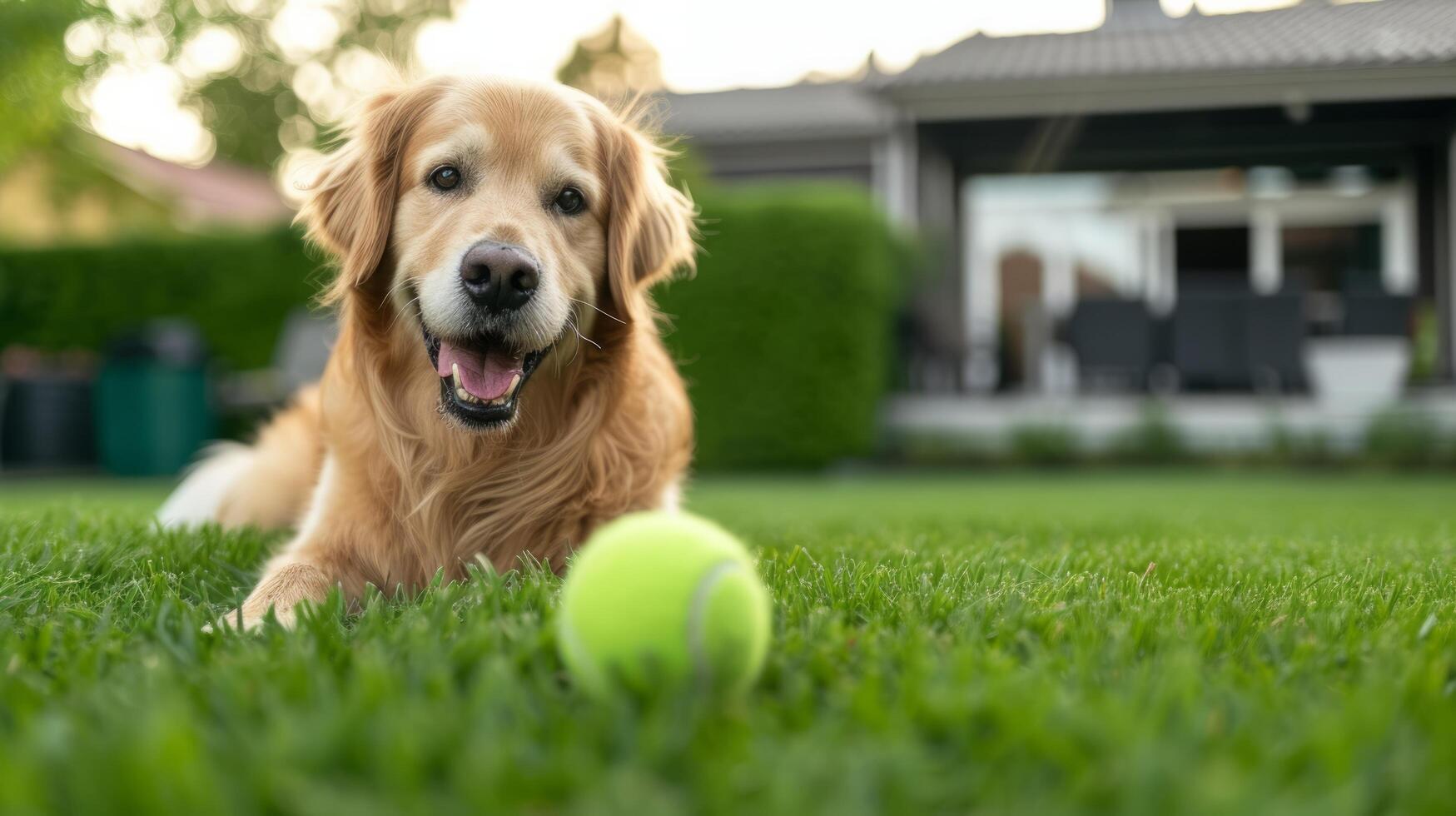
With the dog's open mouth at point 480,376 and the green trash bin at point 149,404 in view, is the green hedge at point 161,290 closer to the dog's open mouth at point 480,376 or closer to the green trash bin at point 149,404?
the green trash bin at point 149,404

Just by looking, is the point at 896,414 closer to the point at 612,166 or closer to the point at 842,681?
the point at 612,166

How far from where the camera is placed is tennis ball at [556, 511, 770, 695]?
134cm

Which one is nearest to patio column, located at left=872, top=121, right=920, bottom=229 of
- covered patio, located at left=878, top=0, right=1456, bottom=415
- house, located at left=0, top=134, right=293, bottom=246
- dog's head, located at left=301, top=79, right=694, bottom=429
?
covered patio, located at left=878, top=0, right=1456, bottom=415

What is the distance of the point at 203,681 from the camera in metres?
1.40

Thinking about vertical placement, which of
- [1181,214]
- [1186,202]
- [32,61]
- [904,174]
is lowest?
[1181,214]

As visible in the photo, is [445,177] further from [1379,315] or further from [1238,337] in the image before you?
[1379,315]

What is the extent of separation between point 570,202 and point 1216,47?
6.75m

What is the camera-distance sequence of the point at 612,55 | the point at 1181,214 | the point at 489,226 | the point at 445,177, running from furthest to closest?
the point at 612,55 → the point at 1181,214 → the point at 445,177 → the point at 489,226

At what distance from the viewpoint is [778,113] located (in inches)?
685

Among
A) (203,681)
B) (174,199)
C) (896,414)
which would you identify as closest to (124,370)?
(896,414)

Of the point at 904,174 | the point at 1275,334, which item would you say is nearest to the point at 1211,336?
the point at 1275,334

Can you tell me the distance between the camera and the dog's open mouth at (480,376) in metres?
2.53

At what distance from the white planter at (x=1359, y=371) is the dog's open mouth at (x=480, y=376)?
9.99m

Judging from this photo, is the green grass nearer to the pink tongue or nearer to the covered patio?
the pink tongue
